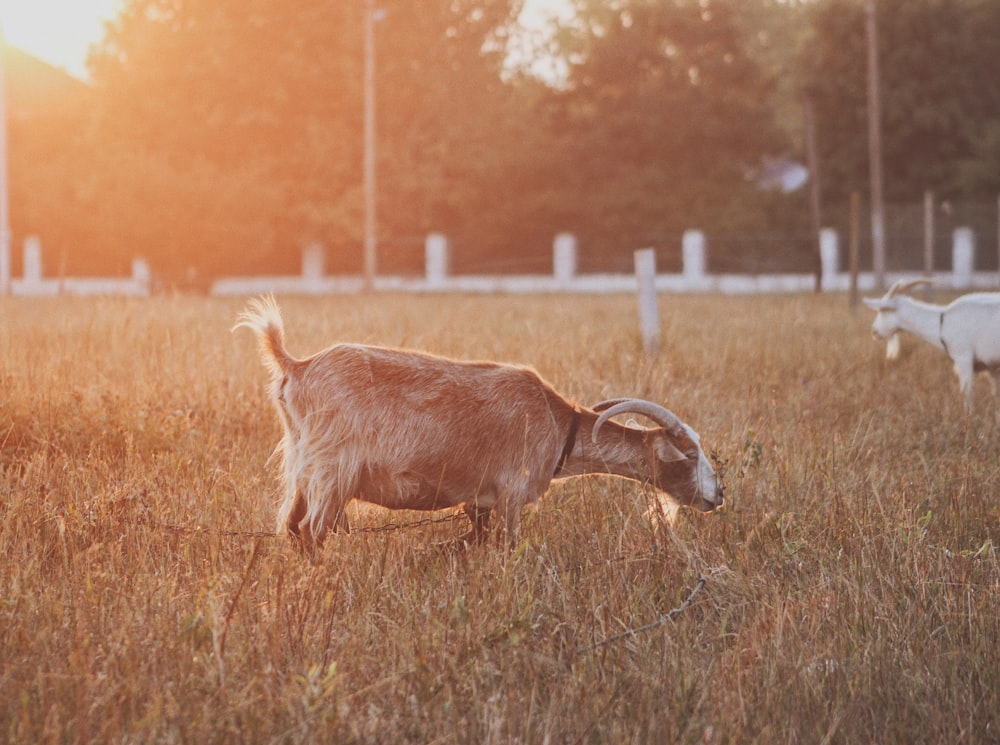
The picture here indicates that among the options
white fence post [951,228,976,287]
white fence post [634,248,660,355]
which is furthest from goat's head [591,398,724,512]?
white fence post [951,228,976,287]

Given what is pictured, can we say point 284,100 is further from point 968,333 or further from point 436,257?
point 968,333

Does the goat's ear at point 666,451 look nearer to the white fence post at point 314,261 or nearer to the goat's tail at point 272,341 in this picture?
the goat's tail at point 272,341

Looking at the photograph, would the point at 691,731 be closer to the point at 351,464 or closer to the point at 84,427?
the point at 351,464

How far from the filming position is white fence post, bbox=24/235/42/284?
38681 mm

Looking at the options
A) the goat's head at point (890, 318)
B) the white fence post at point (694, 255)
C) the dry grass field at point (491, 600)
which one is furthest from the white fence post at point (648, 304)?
the white fence post at point (694, 255)

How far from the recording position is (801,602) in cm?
381

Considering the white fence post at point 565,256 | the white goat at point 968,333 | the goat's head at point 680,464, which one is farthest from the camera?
the white fence post at point 565,256

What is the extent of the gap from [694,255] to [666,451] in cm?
3043

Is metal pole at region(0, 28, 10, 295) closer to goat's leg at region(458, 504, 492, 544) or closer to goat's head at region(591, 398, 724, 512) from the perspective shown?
goat's leg at region(458, 504, 492, 544)

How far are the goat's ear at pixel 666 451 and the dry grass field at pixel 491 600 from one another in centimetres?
33

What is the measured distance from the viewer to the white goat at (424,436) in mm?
4117

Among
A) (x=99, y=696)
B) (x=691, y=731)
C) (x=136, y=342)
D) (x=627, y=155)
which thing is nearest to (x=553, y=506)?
(x=691, y=731)

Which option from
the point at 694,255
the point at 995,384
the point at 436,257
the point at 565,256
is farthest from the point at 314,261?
the point at 995,384

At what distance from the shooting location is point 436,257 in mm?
35500
